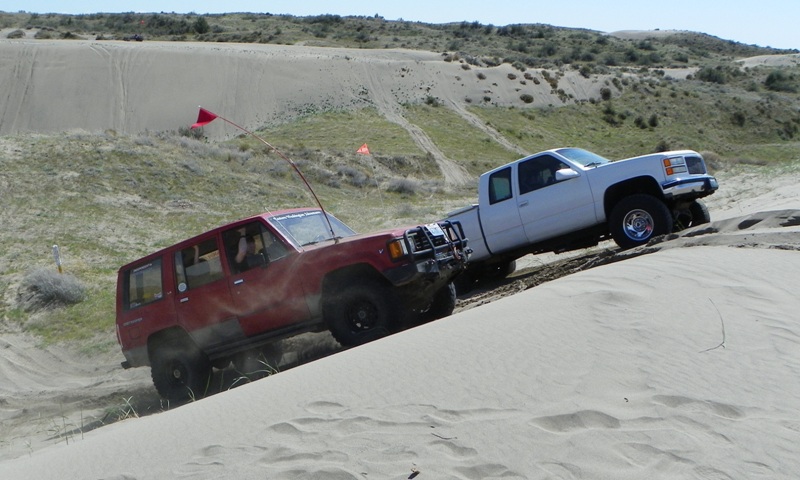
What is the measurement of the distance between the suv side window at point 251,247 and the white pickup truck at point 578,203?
14.6 feet

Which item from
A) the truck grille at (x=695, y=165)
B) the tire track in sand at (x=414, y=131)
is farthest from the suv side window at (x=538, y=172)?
the tire track in sand at (x=414, y=131)

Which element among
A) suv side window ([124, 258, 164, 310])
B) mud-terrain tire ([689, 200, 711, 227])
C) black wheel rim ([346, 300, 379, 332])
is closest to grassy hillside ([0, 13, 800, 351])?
suv side window ([124, 258, 164, 310])

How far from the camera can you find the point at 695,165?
467 inches

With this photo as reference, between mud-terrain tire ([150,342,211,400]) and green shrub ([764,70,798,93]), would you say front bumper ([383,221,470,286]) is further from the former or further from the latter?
green shrub ([764,70,798,93])

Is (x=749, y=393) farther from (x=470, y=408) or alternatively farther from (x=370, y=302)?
(x=370, y=302)

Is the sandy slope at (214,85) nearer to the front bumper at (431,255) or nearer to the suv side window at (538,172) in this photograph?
the suv side window at (538,172)

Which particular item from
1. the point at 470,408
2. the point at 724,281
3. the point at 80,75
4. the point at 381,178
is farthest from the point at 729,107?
the point at 470,408

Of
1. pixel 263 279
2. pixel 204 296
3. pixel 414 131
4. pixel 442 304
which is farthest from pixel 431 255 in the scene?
pixel 414 131

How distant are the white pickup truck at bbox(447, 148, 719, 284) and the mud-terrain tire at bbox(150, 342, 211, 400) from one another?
16.1 feet

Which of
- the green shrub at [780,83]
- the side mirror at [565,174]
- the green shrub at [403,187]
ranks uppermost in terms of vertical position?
the green shrub at [780,83]

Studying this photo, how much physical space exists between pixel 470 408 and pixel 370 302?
13.0ft

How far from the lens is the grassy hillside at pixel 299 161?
18.8m

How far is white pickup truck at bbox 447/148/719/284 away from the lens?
1164 centimetres

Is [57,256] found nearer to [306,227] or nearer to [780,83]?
[306,227]
